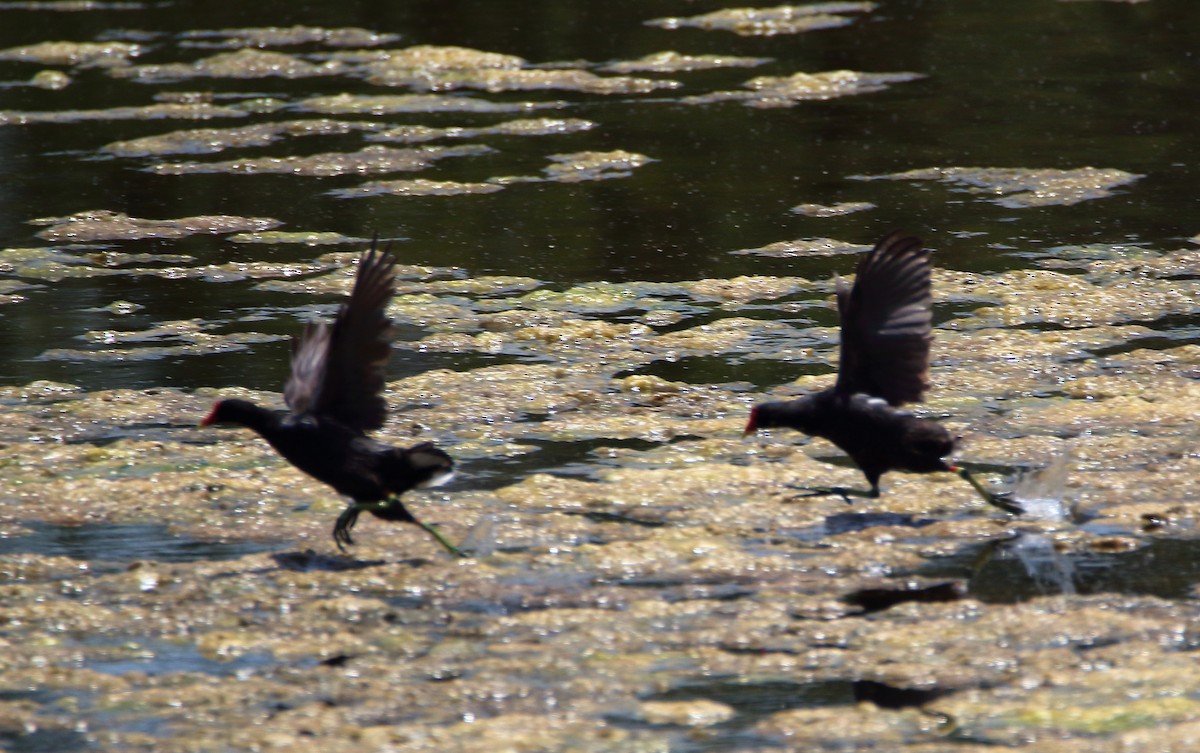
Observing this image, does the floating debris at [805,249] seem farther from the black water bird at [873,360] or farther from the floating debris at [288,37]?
the floating debris at [288,37]

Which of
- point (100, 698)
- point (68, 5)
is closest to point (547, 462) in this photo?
point (100, 698)

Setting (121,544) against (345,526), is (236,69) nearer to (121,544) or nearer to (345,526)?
(121,544)

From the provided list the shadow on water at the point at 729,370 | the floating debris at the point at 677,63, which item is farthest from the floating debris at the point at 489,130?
the shadow on water at the point at 729,370

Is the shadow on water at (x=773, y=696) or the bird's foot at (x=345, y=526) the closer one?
the shadow on water at (x=773, y=696)

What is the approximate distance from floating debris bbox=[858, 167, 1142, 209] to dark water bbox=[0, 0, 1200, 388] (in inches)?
7.1

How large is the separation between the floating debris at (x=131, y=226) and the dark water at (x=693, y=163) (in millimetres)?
174

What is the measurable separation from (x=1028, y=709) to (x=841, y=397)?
77.2 inches

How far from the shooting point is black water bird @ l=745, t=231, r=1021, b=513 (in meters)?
6.12

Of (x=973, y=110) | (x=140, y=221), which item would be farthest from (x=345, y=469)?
(x=973, y=110)

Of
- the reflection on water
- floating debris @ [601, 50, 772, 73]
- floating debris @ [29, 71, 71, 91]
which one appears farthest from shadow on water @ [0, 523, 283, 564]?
floating debris @ [29, 71, 71, 91]

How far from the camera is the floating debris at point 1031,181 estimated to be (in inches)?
424

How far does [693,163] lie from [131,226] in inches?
154

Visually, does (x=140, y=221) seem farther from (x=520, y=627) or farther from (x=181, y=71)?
(x=520, y=627)

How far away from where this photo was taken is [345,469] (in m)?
5.65
